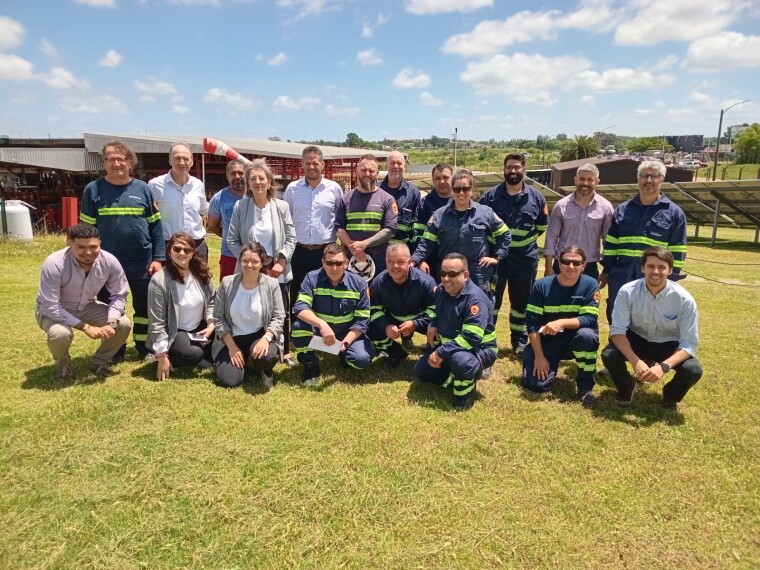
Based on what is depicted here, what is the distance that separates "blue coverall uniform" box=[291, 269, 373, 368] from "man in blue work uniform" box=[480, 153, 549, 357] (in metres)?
1.73

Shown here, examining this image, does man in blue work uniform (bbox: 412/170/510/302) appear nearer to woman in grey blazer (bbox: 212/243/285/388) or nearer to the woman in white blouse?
woman in grey blazer (bbox: 212/243/285/388)

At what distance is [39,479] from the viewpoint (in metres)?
3.10

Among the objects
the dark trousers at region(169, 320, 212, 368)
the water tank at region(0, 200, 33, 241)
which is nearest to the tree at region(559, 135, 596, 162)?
the water tank at region(0, 200, 33, 241)

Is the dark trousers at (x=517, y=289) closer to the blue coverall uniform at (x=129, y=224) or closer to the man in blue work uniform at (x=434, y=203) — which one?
the man in blue work uniform at (x=434, y=203)

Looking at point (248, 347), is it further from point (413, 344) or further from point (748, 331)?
point (748, 331)

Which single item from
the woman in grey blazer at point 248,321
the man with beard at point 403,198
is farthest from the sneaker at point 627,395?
the woman in grey blazer at point 248,321

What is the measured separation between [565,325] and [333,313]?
2.13 meters

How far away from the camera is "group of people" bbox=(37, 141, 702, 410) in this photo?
4289mm

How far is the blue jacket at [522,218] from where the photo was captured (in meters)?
5.32

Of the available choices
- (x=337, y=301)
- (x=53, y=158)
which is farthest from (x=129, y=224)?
(x=53, y=158)

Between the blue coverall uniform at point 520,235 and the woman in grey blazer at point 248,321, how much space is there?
2.51m

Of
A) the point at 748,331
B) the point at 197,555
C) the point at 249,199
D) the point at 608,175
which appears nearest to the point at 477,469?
the point at 197,555

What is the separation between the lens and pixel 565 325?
14.6 ft

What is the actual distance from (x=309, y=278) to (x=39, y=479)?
2.57 metres
